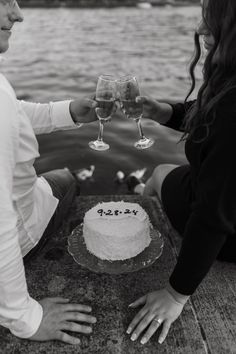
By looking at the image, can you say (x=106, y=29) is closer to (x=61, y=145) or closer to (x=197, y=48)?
(x=61, y=145)

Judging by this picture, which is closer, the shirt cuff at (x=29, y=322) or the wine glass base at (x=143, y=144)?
the shirt cuff at (x=29, y=322)

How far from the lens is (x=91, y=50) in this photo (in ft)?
59.6

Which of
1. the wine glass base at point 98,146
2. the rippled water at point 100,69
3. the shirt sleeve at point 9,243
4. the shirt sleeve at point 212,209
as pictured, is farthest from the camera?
the rippled water at point 100,69

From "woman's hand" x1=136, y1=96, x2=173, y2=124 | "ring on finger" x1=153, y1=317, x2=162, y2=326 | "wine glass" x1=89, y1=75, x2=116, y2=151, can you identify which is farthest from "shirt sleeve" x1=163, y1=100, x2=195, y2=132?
"ring on finger" x1=153, y1=317, x2=162, y2=326

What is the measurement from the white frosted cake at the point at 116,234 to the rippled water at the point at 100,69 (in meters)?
3.52

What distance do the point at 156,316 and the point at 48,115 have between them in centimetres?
199

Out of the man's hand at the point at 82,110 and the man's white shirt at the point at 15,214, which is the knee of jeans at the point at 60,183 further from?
the man's white shirt at the point at 15,214

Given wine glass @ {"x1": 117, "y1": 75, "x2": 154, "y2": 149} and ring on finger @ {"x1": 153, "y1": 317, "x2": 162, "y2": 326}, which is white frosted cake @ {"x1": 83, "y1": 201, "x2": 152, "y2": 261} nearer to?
ring on finger @ {"x1": 153, "y1": 317, "x2": 162, "y2": 326}

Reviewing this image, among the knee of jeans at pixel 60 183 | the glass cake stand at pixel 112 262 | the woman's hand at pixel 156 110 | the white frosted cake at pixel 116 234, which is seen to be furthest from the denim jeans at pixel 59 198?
the woman's hand at pixel 156 110

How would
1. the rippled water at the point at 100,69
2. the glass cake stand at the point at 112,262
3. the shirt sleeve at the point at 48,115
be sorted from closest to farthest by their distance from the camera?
the glass cake stand at the point at 112,262 → the shirt sleeve at the point at 48,115 → the rippled water at the point at 100,69

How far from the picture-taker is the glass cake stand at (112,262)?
9.53 ft

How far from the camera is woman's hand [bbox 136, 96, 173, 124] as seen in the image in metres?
3.91

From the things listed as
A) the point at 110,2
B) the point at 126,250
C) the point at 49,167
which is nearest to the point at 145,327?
the point at 126,250

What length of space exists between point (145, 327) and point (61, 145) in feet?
20.1
